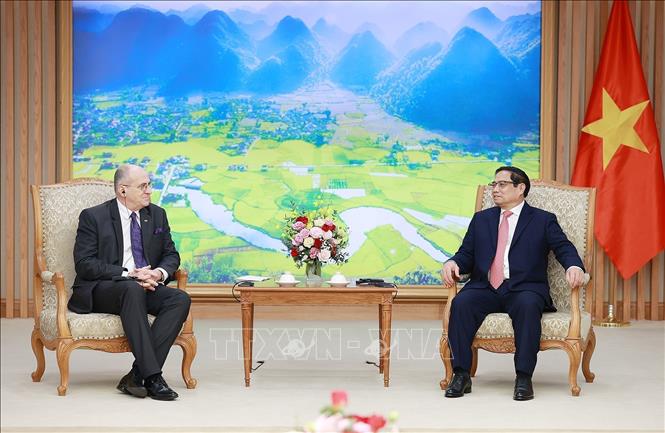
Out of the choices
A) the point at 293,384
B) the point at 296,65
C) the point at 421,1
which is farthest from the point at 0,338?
the point at 421,1

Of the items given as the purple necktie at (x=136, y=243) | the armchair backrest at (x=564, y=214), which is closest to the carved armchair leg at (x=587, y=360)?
the armchair backrest at (x=564, y=214)

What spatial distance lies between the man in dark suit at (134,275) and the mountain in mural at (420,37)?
13.4 ft

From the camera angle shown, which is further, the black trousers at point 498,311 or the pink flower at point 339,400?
the black trousers at point 498,311

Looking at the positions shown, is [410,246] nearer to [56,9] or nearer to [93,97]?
[93,97]

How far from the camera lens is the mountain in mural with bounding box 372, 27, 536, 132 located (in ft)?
30.5

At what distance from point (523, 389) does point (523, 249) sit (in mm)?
847

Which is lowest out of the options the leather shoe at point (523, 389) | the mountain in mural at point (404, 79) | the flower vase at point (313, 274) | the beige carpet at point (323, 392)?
the beige carpet at point (323, 392)

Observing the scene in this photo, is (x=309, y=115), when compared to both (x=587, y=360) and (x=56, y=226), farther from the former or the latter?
(x=587, y=360)

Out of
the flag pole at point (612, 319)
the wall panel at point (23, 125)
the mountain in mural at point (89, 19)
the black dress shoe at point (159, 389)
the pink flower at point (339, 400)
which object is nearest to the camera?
the pink flower at point (339, 400)

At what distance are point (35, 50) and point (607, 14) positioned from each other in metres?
5.11

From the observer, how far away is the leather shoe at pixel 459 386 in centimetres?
540

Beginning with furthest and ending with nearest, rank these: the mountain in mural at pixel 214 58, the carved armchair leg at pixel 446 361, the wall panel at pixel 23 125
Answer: the mountain in mural at pixel 214 58
the wall panel at pixel 23 125
the carved armchair leg at pixel 446 361

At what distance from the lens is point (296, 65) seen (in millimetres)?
9383

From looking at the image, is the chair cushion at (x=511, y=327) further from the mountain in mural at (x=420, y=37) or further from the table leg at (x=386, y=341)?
the mountain in mural at (x=420, y=37)
